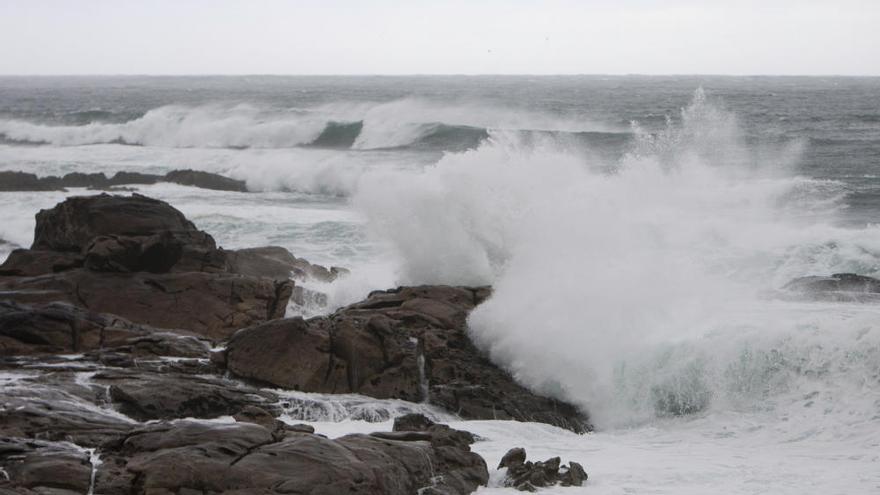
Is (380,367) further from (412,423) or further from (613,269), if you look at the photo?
(613,269)

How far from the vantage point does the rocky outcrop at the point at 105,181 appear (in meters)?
30.0

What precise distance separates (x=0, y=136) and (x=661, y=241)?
44.8m

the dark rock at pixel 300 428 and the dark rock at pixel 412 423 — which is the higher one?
the dark rock at pixel 300 428

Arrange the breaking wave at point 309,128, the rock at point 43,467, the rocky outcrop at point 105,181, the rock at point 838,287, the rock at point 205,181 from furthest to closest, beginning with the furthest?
1. the breaking wave at point 309,128
2. the rock at point 205,181
3. the rocky outcrop at point 105,181
4. the rock at point 838,287
5. the rock at point 43,467

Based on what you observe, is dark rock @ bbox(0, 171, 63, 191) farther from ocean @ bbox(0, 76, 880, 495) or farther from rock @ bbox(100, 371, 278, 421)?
rock @ bbox(100, 371, 278, 421)

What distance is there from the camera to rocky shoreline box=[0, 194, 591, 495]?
766 cm

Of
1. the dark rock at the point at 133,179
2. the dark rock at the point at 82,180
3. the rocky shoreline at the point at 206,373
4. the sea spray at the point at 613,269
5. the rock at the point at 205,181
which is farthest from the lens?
the dark rock at the point at 133,179

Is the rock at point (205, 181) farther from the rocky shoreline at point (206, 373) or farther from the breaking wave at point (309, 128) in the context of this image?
the rocky shoreline at point (206, 373)

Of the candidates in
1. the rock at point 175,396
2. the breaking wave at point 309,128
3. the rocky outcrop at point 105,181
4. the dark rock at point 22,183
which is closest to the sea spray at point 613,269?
the rock at point 175,396

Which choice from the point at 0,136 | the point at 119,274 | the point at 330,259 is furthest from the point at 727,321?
the point at 0,136

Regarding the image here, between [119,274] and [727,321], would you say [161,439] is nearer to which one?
[119,274]

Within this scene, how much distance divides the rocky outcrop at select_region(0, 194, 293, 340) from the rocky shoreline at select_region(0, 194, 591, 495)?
24 mm

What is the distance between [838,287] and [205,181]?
20.8 meters

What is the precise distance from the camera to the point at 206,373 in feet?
35.7
